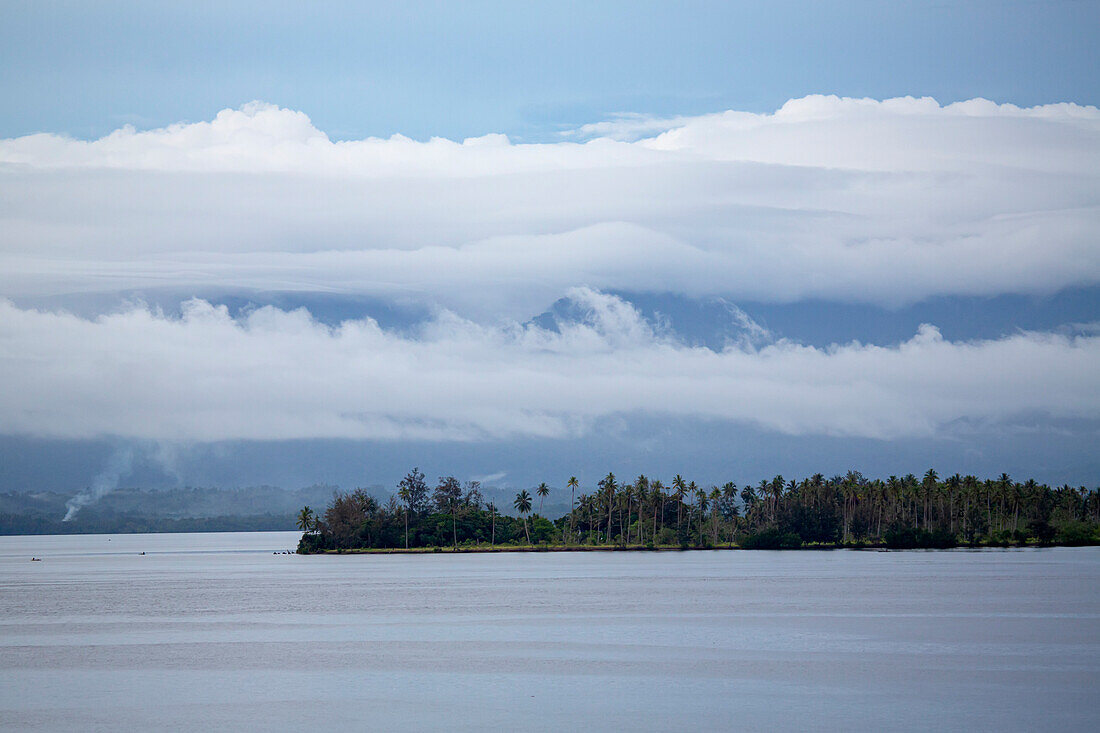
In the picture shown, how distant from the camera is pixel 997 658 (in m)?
70.2

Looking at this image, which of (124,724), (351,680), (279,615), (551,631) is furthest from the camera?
(279,615)

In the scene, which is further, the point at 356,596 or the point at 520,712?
the point at 356,596

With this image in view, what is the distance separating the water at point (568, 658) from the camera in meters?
52.9

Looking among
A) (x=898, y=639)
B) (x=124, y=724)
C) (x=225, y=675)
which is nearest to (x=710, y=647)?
(x=898, y=639)

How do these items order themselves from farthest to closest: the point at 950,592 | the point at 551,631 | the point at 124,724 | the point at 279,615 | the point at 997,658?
the point at 950,592
the point at 279,615
the point at 551,631
the point at 997,658
the point at 124,724

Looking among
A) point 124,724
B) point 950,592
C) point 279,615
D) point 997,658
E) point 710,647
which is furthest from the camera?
point 950,592

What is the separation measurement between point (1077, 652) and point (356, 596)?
260ft

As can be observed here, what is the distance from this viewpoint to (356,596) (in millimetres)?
129375

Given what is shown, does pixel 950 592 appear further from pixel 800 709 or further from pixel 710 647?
pixel 800 709

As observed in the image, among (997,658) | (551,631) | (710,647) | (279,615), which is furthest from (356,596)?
(997,658)

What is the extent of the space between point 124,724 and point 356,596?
77.8 m

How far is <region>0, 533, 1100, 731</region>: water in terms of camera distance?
5291 cm

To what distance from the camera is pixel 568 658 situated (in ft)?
237

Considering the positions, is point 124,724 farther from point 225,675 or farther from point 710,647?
point 710,647
